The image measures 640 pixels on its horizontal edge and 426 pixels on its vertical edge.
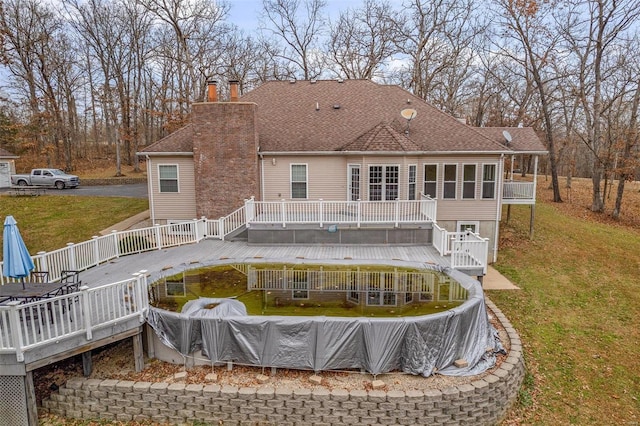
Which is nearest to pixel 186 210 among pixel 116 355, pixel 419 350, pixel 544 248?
pixel 116 355

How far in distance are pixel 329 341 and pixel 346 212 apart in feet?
25.9

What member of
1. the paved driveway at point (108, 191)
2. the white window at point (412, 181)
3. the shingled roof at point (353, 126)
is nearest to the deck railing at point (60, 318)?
the shingled roof at point (353, 126)

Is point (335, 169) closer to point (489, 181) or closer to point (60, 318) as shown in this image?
point (489, 181)

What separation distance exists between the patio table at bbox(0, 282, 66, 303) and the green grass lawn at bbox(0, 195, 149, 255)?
9.72 metres

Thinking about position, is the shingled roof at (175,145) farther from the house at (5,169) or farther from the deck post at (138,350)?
the house at (5,169)

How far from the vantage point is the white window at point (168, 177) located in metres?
16.1

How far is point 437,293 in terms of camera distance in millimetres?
9461

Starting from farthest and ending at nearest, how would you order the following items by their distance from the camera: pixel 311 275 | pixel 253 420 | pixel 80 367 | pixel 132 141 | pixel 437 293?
pixel 132 141 → pixel 311 275 → pixel 437 293 → pixel 80 367 → pixel 253 420

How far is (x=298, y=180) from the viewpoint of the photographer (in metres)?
16.0

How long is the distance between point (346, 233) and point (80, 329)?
8.78 metres

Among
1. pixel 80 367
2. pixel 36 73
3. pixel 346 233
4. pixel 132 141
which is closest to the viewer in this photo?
pixel 80 367

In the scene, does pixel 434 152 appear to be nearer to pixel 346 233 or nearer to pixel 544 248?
pixel 346 233

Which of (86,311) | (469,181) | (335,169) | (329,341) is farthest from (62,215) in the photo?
(469,181)

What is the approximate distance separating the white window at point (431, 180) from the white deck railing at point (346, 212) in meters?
0.81
